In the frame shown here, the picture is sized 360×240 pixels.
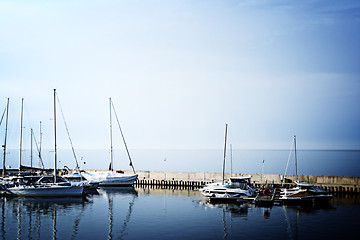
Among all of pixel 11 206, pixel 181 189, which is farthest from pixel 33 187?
pixel 181 189

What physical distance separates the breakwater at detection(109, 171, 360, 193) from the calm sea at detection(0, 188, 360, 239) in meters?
3.54

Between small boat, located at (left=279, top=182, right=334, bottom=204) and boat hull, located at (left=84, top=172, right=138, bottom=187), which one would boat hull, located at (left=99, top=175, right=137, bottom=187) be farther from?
small boat, located at (left=279, top=182, right=334, bottom=204)

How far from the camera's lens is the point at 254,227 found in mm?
34906

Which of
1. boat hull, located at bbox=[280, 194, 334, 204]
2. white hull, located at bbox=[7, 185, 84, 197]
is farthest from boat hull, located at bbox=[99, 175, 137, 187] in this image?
boat hull, located at bbox=[280, 194, 334, 204]

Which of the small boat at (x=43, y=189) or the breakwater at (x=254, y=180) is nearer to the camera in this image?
the small boat at (x=43, y=189)

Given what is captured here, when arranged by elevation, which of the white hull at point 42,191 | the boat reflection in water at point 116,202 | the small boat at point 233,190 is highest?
the small boat at point 233,190

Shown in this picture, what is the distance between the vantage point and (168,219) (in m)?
38.9

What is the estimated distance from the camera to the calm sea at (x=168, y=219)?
106 feet

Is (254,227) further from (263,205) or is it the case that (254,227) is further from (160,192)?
(160,192)

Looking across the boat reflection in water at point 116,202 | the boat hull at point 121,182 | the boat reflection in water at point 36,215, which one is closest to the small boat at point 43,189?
the boat reflection in water at point 36,215

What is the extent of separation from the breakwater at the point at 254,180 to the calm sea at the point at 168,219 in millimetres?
3540

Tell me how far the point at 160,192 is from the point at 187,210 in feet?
55.3

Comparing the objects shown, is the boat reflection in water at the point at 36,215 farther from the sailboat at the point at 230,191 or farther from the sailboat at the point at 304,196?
the sailboat at the point at 304,196

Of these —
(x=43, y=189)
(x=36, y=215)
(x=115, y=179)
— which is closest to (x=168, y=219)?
(x=36, y=215)
